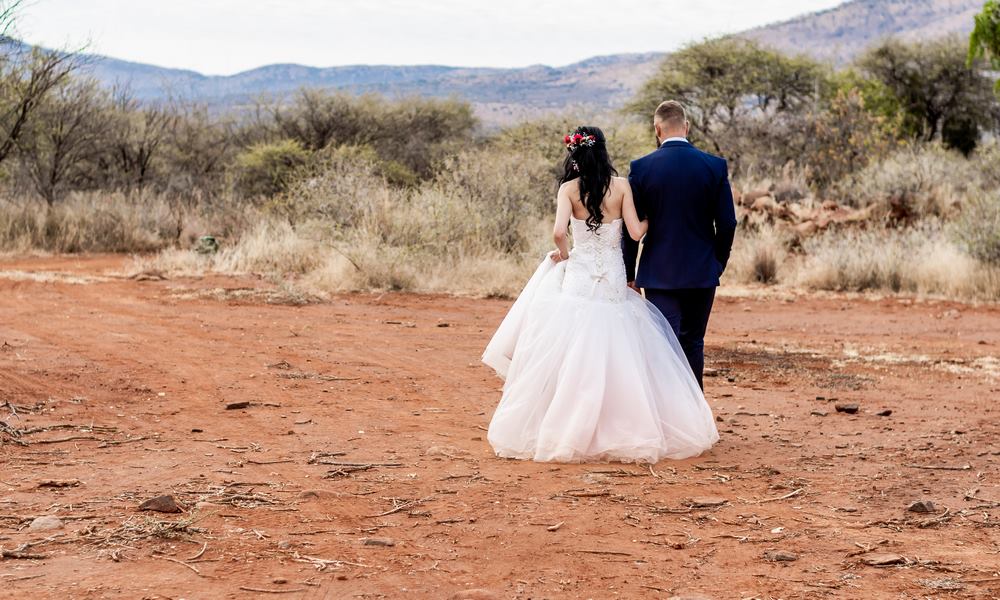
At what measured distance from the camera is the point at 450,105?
109ft

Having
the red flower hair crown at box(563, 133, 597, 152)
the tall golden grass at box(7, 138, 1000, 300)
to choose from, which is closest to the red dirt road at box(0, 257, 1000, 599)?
the red flower hair crown at box(563, 133, 597, 152)

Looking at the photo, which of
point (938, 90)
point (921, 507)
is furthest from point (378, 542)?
point (938, 90)

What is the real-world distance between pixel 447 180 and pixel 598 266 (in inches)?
432

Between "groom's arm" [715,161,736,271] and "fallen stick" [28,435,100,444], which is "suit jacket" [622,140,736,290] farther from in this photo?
"fallen stick" [28,435,100,444]

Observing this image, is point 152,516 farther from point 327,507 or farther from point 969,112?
point 969,112

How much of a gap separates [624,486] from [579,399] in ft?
2.38

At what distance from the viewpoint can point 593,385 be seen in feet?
20.0

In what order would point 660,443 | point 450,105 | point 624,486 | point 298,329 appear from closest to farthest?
point 624,486
point 660,443
point 298,329
point 450,105

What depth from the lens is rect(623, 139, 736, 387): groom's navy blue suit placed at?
6.49m

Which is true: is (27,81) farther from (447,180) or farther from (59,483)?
(59,483)

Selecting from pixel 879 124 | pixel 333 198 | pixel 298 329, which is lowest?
pixel 298 329

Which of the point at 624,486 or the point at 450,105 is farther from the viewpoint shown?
the point at 450,105

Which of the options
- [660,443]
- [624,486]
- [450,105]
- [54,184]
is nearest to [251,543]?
[624,486]

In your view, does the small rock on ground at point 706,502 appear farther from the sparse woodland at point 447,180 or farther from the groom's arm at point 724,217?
the sparse woodland at point 447,180
